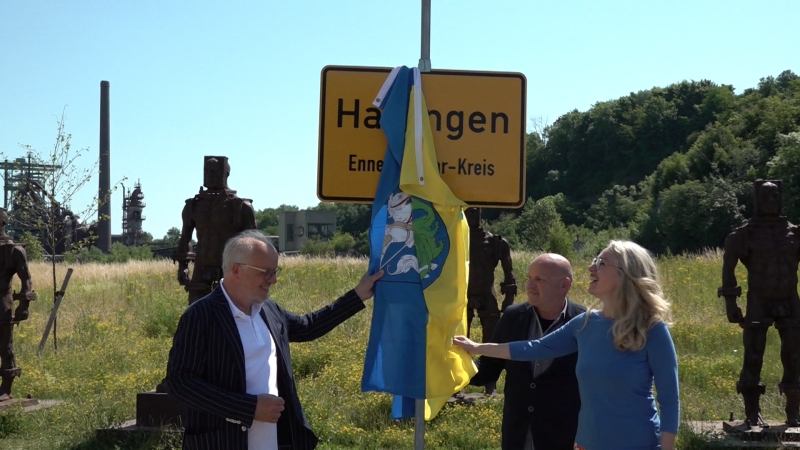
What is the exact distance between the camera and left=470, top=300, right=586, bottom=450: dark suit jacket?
429 cm

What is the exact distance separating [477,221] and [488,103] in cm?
631

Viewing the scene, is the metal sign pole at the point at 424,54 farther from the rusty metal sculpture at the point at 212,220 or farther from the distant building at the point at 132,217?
the distant building at the point at 132,217

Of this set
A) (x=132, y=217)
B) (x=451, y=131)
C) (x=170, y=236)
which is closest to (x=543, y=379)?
→ (x=451, y=131)

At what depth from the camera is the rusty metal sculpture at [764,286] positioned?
8.43m

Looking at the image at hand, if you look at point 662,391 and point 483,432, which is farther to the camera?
point 483,432

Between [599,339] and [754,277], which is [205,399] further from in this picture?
[754,277]

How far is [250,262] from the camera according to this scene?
367cm

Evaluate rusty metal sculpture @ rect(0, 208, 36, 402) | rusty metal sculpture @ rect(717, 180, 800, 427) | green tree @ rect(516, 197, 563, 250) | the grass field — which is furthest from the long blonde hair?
green tree @ rect(516, 197, 563, 250)

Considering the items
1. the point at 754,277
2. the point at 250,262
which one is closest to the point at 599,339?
the point at 250,262

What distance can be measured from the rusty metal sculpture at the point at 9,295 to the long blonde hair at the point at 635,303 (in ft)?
25.5

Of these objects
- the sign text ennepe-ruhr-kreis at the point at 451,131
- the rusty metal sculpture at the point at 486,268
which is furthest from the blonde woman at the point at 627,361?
the rusty metal sculpture at the point at 486,268

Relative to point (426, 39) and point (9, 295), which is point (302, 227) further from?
point (426, 39)

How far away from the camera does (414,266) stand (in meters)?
4.19

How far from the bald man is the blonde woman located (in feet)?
1.76
